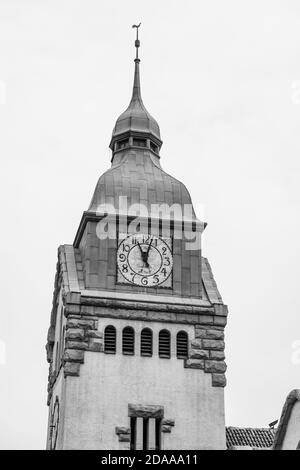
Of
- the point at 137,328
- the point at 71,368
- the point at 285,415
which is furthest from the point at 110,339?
the point at 285,415

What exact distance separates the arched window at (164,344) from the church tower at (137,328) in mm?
48

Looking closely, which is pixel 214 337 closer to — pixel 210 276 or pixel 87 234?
pixel 210 276

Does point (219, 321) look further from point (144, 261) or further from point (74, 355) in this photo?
point (74, 355)

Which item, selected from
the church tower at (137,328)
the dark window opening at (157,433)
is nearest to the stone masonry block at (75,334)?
the church tower at (137,328)

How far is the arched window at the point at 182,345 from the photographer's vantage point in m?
54.6

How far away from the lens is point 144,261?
5584 centimetres

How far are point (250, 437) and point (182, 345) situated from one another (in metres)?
6.20

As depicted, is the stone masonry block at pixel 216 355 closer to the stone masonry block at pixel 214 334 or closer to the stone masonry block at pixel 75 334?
the stone masonry block at pixel 214 334

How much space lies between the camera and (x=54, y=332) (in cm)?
6034

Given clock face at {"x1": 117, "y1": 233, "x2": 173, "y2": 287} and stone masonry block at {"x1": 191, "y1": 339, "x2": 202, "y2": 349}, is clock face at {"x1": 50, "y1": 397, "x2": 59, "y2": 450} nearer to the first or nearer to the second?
clock face at {"x1": 117, "y1": 233, "x2": 173, "y2": 287}

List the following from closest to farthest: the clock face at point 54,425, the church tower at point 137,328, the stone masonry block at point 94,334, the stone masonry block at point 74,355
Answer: the church tower at point 137,328 → the stone masonry block at point 74,355 → the stone masonry block at point 94,334 → the clock face at point 54,425

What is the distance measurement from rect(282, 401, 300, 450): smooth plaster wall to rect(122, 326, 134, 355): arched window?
16.9 meters

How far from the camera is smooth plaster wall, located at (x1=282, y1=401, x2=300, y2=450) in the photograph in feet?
122

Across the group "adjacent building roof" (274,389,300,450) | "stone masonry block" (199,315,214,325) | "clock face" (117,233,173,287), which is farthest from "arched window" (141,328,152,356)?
"adjacent building roof" (274,389,300,450)
